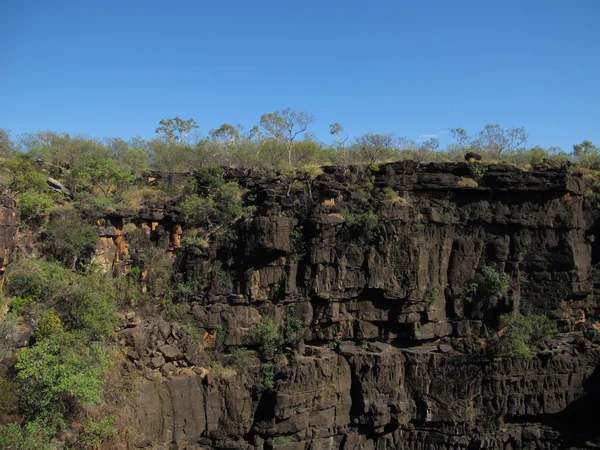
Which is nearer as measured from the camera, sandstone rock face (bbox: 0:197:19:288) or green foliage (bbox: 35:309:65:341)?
green foliage (bbox: 35:309:65:341)

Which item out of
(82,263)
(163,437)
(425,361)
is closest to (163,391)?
(163,437)

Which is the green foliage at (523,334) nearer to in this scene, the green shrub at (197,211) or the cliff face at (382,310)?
the cliff face at (382,310)

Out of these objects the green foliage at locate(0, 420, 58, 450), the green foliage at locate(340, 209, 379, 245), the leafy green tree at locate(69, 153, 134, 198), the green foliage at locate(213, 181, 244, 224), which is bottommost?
the green foliage at locate(0, 420, 58, 450)

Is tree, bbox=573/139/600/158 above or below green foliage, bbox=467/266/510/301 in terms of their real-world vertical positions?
above

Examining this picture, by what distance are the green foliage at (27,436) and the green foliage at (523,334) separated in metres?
16.6

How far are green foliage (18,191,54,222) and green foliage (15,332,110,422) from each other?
282 inches

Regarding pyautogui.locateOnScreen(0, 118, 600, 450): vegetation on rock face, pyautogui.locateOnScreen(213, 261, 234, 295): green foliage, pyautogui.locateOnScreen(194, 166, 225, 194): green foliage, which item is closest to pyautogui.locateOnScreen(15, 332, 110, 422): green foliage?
pyautogui.locateOnScreen(0, 118, 600, 450): vegetation on rock face

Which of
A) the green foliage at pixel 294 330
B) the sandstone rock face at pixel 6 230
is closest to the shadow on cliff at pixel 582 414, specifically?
the green foliage at pixel 294 330

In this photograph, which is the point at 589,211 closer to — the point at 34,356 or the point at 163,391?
the point at 163,391

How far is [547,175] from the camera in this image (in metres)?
22.7

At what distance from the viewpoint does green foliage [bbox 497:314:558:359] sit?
20594 millimetres

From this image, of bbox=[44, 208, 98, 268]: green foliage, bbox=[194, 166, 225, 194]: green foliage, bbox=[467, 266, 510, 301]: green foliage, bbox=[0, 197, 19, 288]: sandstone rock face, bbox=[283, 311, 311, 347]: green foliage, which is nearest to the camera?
bbox=[0, 197, 19, 288]: sandstone rock face

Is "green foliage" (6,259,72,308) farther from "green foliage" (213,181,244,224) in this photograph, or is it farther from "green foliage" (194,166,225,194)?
"green foliage" (194,166,225,194)

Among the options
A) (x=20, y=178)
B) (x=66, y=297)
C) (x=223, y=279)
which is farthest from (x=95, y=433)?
(x=20, y=178)
